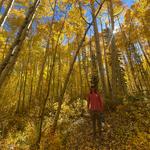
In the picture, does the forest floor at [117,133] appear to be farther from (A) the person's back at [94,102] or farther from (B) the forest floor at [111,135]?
(A) the person's back at [94,102]

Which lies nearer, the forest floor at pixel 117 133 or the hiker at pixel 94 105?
the forest floor at pixel 117 133

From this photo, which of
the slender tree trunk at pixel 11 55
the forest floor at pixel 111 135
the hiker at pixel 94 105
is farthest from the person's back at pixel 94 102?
the slender tree trunk at pixel 11 55

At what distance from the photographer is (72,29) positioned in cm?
1617

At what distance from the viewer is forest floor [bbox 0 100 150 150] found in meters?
7.39

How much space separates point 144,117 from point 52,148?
3.95 meters

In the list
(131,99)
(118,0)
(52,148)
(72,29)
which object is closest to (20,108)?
(72,29)

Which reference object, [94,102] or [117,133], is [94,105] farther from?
[117,133]

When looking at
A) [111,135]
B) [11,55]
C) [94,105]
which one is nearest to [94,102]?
[94,105]

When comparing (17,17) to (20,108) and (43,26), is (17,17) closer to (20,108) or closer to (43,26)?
(43,26)

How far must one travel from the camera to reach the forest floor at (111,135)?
24.3 feet

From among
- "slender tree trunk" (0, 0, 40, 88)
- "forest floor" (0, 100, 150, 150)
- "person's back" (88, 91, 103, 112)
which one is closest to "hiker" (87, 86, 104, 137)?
"person's back" (88, 91, 103, 112)

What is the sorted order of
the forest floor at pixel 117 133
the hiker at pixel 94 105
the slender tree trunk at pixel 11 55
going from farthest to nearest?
1. the hiker at pixel 94 105
2. the forest floor at pixel 117 133
3. the slender tree trunk at pixel 11 55

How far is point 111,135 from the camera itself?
8516mm

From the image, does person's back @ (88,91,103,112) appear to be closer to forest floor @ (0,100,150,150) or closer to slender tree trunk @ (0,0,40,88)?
forest floor @ (0,100,150,150)
